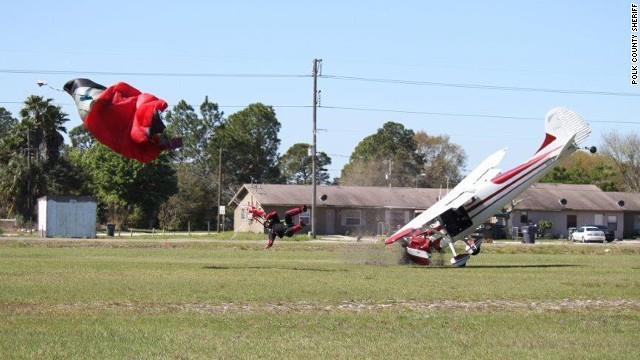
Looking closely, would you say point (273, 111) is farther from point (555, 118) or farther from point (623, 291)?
point (623, 291)

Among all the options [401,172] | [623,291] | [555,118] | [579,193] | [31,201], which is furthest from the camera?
[401,172]

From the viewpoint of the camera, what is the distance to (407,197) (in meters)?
99.8

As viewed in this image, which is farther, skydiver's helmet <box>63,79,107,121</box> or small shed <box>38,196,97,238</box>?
small shed <box>38,196,97,238</box>

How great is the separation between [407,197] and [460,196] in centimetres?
5773

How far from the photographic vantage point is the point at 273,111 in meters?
144

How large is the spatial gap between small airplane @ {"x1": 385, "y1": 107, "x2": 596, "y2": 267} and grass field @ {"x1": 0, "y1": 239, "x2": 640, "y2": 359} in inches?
88.3

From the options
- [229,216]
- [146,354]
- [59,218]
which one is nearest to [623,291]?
[146,354]

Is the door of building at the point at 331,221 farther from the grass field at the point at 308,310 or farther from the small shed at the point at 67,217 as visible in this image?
the grass field at the point at 308,310

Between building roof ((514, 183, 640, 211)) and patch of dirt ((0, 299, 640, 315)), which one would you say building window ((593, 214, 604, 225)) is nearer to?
building roof ((514, 183, 640, 211))

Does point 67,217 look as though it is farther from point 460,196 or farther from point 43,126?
point 460,196

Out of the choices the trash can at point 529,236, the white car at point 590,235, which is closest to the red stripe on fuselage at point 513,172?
the trash can at point 529,236

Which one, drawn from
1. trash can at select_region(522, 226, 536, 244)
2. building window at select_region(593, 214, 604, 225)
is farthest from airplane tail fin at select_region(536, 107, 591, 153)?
building window at select_region(593, 214, 604, 225)

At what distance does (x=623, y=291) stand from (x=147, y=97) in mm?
14613

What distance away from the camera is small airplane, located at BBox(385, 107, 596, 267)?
41.7 meters
